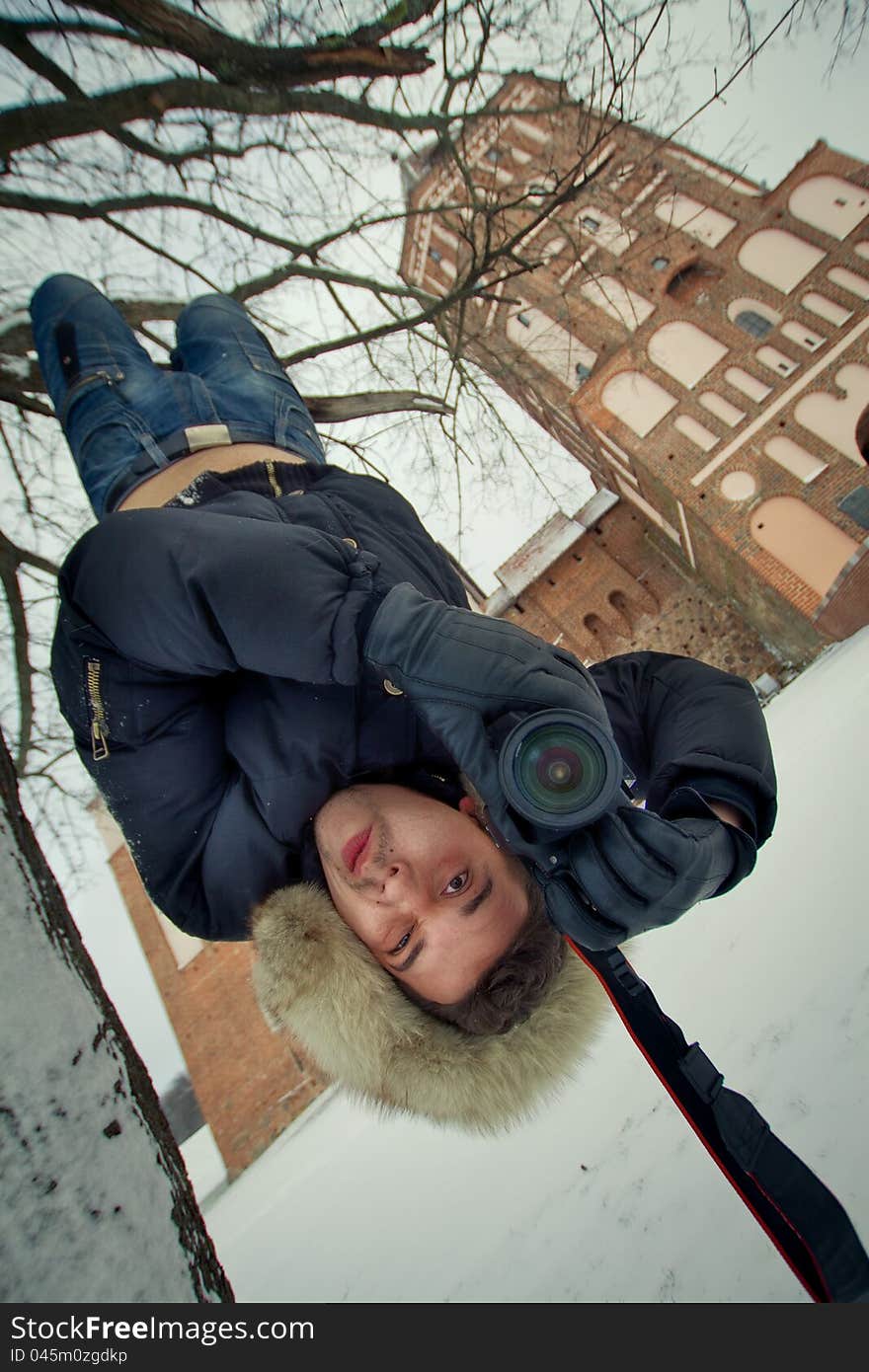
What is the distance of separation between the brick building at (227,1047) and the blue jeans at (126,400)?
678cm

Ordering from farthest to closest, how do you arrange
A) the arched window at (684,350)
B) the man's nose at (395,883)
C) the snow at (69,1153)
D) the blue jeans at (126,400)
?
the arched window at (684,350) → the blue jeans at (126,400) → the man's nose at (395,883) → the snow at (69,1153)

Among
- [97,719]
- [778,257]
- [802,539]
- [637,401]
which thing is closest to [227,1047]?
[97,719]

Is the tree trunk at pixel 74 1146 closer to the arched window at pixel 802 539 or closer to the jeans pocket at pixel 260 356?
the jeans pocket at pixel 260 356

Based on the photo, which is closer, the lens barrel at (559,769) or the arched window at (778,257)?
the lens barrel at (559,769)

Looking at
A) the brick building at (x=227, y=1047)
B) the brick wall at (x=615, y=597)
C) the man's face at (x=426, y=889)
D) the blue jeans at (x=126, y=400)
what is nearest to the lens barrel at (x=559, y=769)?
the man's face at (x=426, y=889)

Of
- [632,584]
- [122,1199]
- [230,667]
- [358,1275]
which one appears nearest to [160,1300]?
[122,1199]

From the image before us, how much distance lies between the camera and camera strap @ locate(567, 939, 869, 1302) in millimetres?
1086

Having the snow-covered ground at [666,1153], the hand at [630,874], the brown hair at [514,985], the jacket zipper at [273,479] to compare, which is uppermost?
the jacket zipper at [273,479]

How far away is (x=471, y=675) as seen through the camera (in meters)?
1.45

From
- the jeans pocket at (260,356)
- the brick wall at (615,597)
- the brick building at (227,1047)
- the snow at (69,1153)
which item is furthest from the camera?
the brick wall at (615,597)

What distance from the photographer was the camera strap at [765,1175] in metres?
1.09

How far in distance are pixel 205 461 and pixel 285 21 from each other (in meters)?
2.11

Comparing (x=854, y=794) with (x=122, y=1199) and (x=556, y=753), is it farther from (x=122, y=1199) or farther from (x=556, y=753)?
(x=122, y=1199)

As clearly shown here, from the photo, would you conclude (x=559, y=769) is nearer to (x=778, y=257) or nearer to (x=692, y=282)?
(x=778, y=257)
